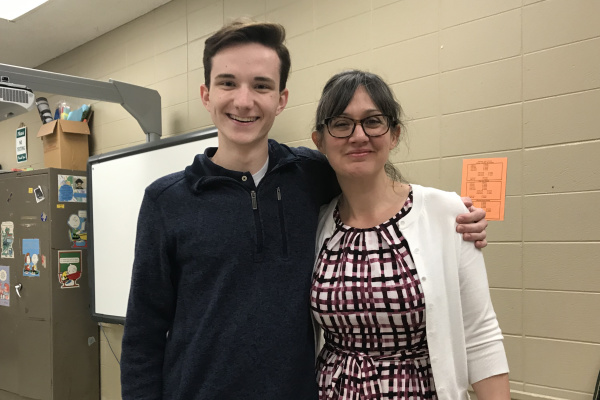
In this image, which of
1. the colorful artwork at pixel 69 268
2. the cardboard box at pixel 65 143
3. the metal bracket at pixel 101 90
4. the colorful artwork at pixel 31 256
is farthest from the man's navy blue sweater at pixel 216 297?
the cardboard box at pixel 65 143

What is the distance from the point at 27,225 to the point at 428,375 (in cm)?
301

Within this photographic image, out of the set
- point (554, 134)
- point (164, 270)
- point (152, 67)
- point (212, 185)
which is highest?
point (152, 67)

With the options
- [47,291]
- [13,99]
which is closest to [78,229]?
[47,291]

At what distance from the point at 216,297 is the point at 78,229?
8.14ft

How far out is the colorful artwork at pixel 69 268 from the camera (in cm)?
308

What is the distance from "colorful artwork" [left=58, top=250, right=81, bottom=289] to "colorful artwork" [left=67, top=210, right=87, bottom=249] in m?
0.06

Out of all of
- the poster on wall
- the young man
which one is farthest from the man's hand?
the poster on wall

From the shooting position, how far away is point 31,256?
315 centimetres

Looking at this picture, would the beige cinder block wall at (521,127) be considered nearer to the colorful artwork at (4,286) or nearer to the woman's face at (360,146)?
the woman's face at (360,146)

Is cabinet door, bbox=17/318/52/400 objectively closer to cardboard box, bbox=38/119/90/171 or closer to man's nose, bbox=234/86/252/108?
cardboard box, bbox=38/119/90/171

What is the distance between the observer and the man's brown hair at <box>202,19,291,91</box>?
3.71ft

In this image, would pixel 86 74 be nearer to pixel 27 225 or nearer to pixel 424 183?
pixel 27 225

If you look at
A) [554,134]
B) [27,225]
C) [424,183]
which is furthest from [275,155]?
[27,225]

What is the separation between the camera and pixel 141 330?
111 centimetres
